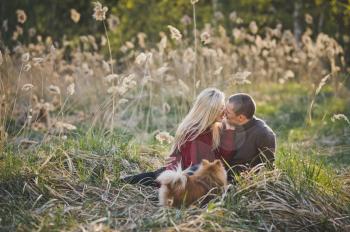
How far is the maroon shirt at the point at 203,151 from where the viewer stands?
16.3ft

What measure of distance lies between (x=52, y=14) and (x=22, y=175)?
10.4 metres

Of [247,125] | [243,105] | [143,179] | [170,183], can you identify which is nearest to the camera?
[170,183]

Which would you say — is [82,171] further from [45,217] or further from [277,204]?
[277,204]

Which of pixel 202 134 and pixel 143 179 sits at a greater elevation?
pixel 202 134

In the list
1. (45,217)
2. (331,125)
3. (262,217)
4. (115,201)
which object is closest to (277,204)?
(262,217)

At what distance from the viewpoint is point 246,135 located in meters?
5.03

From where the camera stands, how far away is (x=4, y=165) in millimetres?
5039

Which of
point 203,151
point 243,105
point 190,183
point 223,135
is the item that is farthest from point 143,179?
point 243,105

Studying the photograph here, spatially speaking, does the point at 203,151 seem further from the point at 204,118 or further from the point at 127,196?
the point at 127,196

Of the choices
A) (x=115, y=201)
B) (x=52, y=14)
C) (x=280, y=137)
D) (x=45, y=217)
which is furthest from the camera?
(x=52, y=14)

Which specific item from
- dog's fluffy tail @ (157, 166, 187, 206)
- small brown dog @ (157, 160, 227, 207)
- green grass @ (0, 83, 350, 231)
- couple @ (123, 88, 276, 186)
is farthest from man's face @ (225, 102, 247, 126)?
dog's fluffy tail @ (157, 166, 187, 206)

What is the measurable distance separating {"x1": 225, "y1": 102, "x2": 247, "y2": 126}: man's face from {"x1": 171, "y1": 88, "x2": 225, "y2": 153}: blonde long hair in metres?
0.07

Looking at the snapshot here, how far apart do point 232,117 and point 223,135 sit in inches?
7.4

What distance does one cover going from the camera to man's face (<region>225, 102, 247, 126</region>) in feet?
16.3
